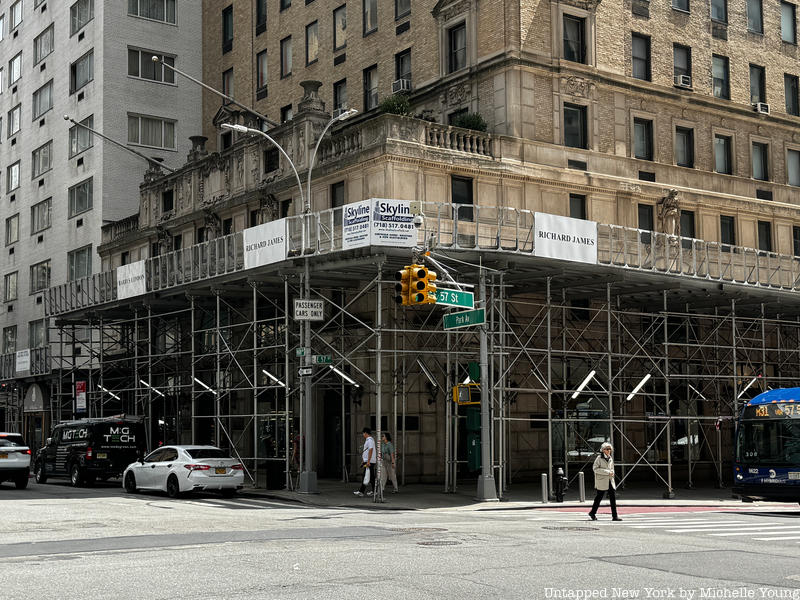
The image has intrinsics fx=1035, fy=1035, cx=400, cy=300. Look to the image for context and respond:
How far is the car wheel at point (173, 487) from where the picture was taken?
89.6 feet

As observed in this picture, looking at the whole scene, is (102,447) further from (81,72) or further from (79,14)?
(79,14)

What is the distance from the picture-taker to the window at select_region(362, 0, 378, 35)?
39.5 meters

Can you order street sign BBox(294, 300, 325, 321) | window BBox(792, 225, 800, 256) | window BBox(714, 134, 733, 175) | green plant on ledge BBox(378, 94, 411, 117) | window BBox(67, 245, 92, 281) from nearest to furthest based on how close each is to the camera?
street sign BBox(294, 300, 325, 321) < green plant on ledge BBox(378, 94, 411, 117) < window BBox(714, 134, 733, 175) < window BBox(792, 225, 800, 256) < window BBox(67, 245, 92, 281)

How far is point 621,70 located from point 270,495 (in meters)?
19.7

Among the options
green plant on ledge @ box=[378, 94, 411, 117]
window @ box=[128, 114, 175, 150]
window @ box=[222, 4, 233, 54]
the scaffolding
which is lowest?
the scaffolding

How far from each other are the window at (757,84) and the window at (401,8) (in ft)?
46.5

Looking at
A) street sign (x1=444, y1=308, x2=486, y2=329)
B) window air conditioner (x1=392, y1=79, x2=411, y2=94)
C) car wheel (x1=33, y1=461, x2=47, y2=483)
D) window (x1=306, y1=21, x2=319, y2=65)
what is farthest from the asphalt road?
window (x1=306, y1=21, x2=319, y2=65)

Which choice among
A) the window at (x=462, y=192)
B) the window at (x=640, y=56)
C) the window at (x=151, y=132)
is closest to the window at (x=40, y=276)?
the window at (x=151, y=132)

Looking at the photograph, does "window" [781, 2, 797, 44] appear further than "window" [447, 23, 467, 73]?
Yes

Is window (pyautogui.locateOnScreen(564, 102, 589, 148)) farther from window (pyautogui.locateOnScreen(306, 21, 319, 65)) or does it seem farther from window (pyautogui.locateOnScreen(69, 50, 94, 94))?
window (pyautogui.locateOnScreen(69, 50, 94, 94))

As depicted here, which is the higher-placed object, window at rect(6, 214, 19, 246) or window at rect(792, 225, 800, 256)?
window at rect(6, 214, 19, 246)

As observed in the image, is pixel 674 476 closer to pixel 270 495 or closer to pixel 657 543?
pixel 270 495

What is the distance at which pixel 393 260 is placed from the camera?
93.4 feet

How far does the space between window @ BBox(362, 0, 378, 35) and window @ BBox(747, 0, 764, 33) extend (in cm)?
1496
